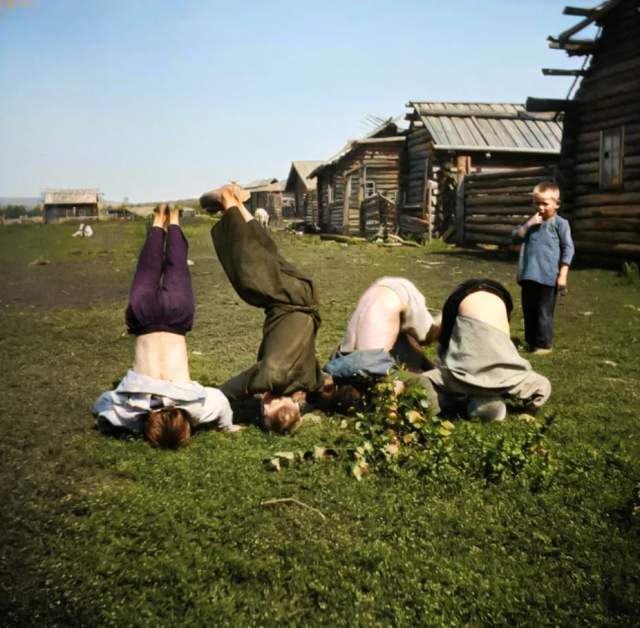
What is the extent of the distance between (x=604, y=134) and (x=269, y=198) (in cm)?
4507

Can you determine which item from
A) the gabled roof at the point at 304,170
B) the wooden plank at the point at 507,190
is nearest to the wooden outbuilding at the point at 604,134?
the wooden plank at the point at 507,190

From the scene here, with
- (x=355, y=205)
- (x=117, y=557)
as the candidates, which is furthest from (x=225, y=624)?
(x=355, y=205)

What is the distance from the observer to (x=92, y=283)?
12.8m

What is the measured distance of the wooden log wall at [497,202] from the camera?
16.7 metres

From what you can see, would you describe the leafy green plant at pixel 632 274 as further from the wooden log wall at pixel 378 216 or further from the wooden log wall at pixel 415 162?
A: the wooden log wall at pixel 415 162

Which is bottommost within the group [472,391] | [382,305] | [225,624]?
[225,624]

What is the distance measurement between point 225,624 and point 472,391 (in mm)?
2432

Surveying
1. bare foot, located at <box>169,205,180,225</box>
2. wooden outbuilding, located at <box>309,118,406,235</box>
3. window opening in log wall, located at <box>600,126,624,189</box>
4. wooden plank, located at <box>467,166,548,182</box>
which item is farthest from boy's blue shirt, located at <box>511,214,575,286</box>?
wooden outbuilding, located at <box>309,118,406,235</box>

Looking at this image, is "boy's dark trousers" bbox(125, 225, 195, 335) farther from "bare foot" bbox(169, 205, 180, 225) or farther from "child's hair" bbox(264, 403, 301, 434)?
"child's hair" bbox(264, 403, 301, 434)

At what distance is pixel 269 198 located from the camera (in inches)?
2253

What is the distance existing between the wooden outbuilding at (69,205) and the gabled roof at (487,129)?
56.9m

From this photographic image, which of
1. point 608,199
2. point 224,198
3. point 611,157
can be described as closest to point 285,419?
point 224,198

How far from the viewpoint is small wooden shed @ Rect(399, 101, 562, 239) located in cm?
2155

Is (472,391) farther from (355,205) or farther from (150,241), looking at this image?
(355,205)
